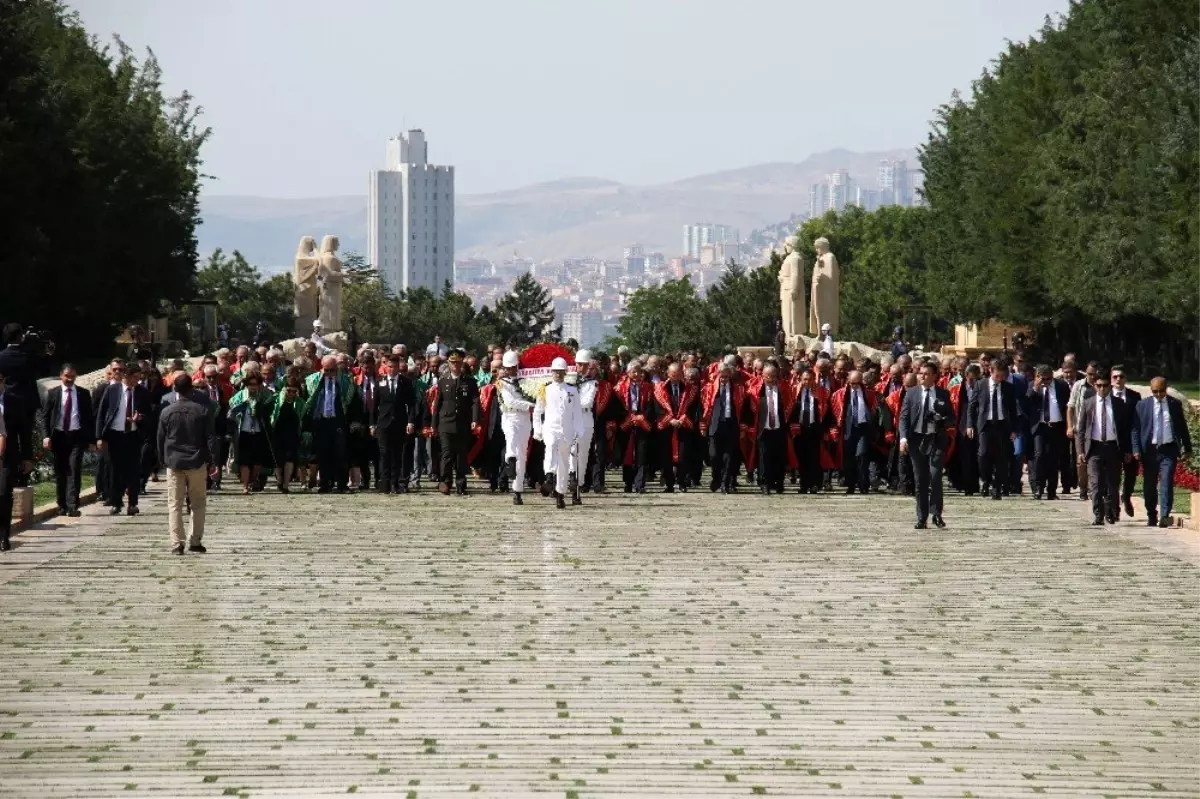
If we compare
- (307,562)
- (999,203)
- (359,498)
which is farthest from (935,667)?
(999,203)

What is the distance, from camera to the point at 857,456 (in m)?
31.7

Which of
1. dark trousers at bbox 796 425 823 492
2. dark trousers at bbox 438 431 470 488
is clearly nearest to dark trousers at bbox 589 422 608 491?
dark trousers at bbox 438 431 470 488

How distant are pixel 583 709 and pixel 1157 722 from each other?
317 centimetres

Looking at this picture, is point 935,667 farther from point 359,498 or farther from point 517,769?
point 359,498

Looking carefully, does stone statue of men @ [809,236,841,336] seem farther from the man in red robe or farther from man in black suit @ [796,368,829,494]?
man in black suit @ [796,368,829,494]

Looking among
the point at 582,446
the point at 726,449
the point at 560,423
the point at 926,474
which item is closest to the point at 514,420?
the point at 582,446

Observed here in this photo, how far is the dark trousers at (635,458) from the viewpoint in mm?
31688

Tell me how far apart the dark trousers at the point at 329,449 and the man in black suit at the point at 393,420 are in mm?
461

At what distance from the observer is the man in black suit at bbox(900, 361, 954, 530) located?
2470 centimetres

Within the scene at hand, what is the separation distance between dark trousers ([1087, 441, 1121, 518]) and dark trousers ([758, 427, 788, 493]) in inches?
244

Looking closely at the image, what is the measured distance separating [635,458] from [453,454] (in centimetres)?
299

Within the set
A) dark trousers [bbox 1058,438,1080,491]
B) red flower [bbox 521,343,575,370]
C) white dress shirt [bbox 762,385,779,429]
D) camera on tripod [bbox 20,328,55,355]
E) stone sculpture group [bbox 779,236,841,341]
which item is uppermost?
stone sculpture group [bbox 779,236,841,341]

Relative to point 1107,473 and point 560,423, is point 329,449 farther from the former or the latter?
point 1107,473

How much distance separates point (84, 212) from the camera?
56938 mm
